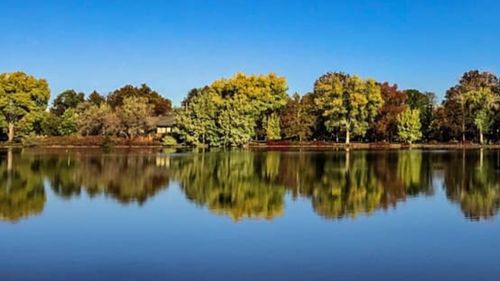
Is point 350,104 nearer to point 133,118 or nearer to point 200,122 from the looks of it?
point 200,122

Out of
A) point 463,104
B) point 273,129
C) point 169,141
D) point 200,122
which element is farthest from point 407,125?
point 169,141

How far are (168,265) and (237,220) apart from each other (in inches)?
190

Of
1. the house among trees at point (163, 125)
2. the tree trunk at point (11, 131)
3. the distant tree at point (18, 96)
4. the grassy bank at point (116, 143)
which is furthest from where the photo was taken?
the house among trees at point (163, 125)

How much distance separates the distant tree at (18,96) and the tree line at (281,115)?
12 cm

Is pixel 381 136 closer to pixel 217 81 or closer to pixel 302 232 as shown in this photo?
pixel 217 81

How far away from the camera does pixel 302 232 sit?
43.3ft

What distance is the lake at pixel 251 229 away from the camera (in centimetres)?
982

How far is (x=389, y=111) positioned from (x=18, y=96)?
47.0 meters

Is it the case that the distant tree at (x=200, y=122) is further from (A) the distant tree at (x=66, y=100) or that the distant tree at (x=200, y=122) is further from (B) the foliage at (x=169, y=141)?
(A) the distant tree at (x=66, y=100)

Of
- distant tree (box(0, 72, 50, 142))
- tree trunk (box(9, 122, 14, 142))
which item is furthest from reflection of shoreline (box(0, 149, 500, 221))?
tree trunk (box(9, 122, 14, 142))

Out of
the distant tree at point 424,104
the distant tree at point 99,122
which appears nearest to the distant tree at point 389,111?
the distant tree at point 424,104

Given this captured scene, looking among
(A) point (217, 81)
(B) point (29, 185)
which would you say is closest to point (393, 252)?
(B) point (29, 185)

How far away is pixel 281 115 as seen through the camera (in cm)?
7419

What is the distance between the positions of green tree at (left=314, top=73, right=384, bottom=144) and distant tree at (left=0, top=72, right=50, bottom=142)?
36549 mm
